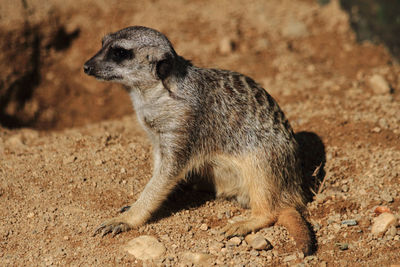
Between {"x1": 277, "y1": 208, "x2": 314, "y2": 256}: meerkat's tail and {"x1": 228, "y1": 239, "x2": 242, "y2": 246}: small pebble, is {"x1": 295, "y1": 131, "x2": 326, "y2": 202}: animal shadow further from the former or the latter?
{"x1": 228, "y1": 239, "x2": 242, "y2": 246}: small pebble

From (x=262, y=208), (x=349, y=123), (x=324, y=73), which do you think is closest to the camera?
(x=262, y=208)

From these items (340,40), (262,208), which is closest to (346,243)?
(262,208)

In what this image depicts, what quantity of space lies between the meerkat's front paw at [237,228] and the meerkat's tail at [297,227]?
27 centimetres

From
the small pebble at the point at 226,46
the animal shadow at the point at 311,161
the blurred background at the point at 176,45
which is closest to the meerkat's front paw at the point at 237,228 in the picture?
the animal shadow at the point at 311,161

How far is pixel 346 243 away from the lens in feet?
10.2

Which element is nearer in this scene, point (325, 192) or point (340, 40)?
point (325, 192)

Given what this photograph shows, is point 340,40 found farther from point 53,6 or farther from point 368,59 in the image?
point 53,6

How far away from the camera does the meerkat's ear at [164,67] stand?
309cm

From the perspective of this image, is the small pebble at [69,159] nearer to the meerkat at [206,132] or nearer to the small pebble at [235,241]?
the meerkat at [206,132]

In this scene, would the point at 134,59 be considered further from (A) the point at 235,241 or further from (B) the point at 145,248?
(A) the point at 235,241

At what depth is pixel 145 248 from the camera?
296 cm

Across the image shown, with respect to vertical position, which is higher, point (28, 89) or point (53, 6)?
point (53, 6)

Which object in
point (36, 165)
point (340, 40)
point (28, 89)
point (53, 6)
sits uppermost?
point (53, 6)

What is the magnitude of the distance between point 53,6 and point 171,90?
364 cm
